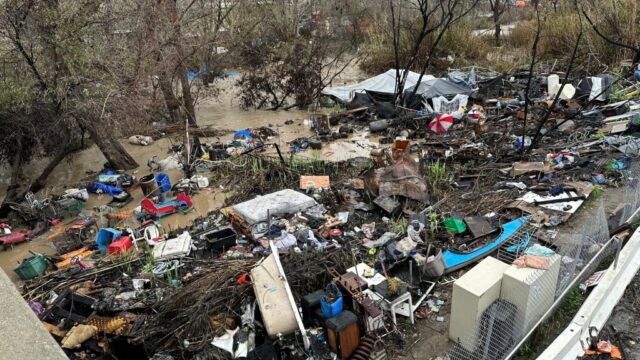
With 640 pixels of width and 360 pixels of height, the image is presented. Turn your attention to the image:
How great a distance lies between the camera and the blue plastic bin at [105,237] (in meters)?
6.84

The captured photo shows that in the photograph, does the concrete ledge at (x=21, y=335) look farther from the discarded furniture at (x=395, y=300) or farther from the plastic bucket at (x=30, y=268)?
the plastic bucket at (x=30, y=268)

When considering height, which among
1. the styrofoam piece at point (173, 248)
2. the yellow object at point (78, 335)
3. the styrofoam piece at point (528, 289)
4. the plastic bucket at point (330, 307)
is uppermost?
the styrofoam piece at point (528, 289)

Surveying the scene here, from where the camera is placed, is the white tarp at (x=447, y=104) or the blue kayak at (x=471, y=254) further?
the white tarp at (x=447, y=104)

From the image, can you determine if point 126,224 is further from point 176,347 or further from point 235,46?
point 235,46

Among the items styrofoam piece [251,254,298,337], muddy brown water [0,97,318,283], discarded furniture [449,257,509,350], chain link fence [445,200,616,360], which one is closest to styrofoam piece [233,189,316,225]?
muddy brown water [0,97,318,283]

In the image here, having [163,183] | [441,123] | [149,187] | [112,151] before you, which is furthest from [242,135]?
[441,123]

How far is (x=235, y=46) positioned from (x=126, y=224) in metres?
8.78

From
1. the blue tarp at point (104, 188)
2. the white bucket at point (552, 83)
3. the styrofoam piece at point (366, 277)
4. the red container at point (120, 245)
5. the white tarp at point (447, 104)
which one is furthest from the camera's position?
the white tarp at point (447, 104)

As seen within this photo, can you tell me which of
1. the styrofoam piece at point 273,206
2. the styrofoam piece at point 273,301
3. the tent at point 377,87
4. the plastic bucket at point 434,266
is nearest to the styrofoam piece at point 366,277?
the plastic bucket at point 434,266

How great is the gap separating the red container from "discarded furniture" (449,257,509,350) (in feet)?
15.1

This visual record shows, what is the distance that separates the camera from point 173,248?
6105 millimetres

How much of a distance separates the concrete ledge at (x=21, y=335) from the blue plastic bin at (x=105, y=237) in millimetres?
4885

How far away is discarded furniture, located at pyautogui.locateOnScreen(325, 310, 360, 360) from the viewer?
4.04 meters

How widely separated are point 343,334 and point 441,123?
25.2 ft
